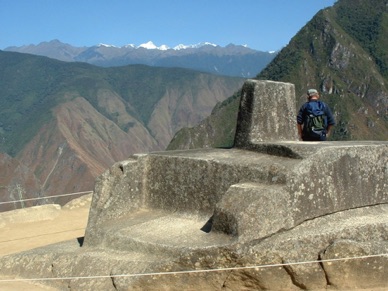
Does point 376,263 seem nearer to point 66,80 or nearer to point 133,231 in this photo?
point 133,231

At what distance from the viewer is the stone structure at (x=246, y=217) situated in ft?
20.3

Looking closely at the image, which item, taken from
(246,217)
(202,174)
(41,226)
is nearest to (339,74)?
(41,226)

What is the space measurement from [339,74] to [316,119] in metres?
131

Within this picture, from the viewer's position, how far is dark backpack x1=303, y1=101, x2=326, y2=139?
329 inches

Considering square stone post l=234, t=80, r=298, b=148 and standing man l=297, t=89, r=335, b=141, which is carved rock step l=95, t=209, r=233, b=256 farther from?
standing man l=297, t=89, r=335, b=141

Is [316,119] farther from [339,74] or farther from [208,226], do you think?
[339,74]

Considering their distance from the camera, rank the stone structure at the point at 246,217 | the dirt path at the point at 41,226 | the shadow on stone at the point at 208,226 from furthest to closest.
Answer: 1. the dirt path at the point at 41,226
2. the shadow on stone at the point at 208,226
3. the stone structure at the point at 246,217

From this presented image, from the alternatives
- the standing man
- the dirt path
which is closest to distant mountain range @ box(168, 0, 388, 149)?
the dirt path

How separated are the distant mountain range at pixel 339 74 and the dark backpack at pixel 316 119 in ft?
321

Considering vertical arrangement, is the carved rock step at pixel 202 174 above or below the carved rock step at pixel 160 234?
above

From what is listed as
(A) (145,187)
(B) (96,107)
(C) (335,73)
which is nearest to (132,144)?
(B) (96,107)

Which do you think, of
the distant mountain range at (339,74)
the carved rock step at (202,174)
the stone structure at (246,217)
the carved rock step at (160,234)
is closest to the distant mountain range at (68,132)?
the distant mountain range at (339,74)

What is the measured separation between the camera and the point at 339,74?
133 meters

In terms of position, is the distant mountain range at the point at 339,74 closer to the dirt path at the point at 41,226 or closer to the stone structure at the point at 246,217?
the dirt path at the point at 41,226
